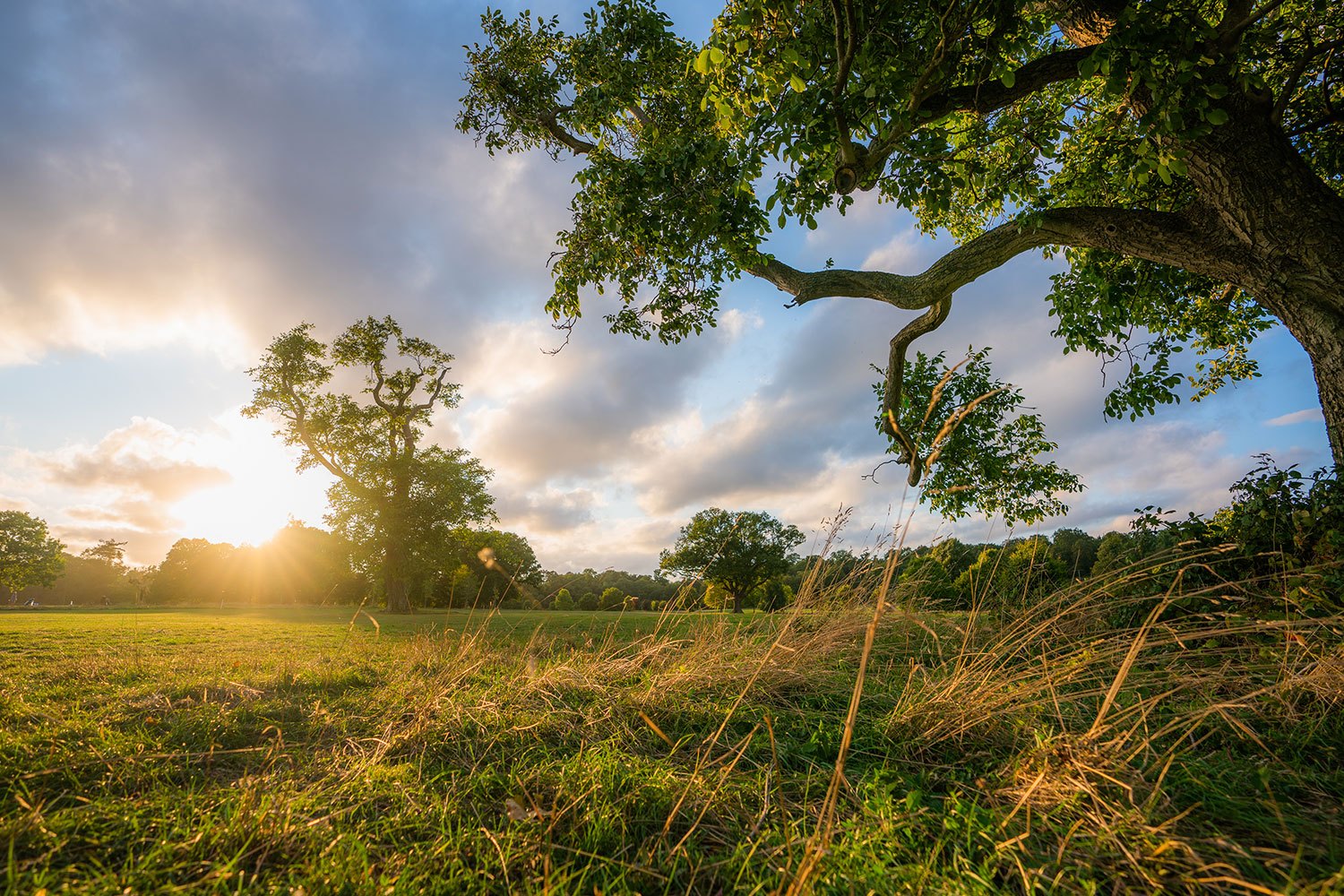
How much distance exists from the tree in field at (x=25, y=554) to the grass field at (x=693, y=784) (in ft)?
217

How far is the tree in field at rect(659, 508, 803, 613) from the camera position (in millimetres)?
31281

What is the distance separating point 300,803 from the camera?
81.0 inches

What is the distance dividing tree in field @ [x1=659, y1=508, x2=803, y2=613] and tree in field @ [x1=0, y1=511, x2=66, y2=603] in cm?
5592

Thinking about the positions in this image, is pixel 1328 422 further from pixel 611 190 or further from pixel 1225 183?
pixel 611 190

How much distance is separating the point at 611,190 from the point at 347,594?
33702mm

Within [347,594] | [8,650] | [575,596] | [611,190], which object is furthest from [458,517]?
[611,190]

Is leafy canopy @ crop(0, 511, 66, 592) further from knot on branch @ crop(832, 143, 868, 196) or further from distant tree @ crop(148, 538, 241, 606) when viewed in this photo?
knot on branch @ crop(832, 143, 868, 196)

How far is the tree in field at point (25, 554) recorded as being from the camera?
4600 centimetres

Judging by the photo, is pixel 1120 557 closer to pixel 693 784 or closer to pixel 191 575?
pixel 693 784

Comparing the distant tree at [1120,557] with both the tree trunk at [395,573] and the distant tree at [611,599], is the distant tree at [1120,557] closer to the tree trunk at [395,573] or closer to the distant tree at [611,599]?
the distant tree at [611,599]

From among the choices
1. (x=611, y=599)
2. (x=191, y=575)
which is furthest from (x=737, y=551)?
(x=191, y=575)

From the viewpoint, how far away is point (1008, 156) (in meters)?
7.02

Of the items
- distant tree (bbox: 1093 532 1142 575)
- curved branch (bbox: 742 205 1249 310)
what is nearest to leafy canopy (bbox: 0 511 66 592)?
curved branch (bbox: 742 205 1249 310)

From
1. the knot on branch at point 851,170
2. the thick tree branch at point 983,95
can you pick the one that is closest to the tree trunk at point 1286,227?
the thick tree branch at point 983,95
